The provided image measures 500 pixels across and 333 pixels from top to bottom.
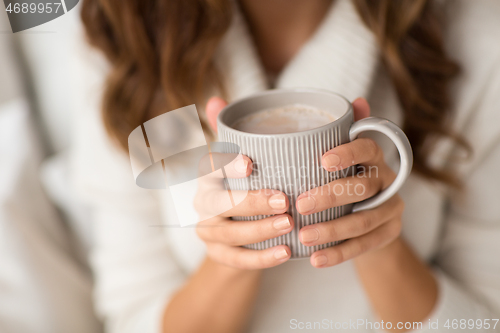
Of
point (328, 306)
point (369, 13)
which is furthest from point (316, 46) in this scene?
point (328, 306)

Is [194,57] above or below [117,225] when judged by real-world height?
above

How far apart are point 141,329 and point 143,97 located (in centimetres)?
32

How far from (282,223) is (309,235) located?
0.07ft

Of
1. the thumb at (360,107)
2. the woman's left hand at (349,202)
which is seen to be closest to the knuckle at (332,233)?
the woman's left hand at (349,202)

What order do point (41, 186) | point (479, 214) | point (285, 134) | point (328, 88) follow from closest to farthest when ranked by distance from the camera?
→ point (285, 134) → point (328, 88) → point (479, 214) → point (41, 186)

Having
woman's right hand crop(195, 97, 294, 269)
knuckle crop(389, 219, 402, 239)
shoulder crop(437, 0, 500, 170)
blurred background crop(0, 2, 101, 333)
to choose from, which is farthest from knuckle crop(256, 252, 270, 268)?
shoulder crop(437, 0, 500, 170)

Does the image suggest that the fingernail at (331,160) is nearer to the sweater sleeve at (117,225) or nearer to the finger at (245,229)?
the finger at (245,229)

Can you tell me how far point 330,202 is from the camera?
24 centimetres

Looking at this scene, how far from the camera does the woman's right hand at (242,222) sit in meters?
0.24

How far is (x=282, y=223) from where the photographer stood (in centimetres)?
24

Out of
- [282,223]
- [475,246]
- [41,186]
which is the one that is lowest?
[475,246]

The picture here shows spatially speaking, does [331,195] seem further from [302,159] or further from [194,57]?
[194,57]

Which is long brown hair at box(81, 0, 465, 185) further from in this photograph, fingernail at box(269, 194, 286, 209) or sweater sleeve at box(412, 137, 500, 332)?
fingernail at box(269, 194, 286, 209)

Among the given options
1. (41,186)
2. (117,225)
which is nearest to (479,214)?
(117,225)
